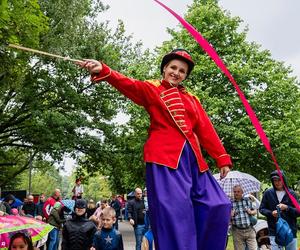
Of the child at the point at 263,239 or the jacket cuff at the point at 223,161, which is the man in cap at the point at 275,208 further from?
the jacket cuff at the point at 223,161

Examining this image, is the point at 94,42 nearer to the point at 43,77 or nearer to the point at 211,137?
the point at 43,77

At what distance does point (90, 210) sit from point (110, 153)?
8.69 meters

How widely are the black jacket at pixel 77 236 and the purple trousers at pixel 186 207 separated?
3985mm

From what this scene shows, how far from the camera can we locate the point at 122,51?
25.3 meters

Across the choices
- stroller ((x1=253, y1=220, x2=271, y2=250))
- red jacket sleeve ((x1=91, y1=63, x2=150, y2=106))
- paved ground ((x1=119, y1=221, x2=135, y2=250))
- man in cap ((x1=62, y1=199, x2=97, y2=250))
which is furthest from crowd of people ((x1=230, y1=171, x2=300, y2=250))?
paved ground ((x1=119, y1=221, x2=135, y2=250))

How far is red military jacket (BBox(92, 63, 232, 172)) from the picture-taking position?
3996 mm

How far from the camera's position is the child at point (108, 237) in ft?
22.7

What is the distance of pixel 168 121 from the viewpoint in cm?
412

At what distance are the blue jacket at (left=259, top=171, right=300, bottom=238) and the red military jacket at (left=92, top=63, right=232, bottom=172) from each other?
350 centimetres

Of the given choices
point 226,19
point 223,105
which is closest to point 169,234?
point 223,105

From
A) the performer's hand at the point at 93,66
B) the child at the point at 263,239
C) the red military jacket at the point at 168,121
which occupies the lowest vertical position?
the child at the point at 263,239

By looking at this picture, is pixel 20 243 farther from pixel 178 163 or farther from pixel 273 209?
pixel 273 209

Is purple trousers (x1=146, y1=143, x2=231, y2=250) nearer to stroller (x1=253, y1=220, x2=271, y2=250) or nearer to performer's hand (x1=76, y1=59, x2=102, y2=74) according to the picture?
performer's hand (x1=76, y1=59, x2=102, y2=74)

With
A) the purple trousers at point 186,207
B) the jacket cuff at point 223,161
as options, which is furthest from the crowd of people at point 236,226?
the jacket cuff at point 223,161
